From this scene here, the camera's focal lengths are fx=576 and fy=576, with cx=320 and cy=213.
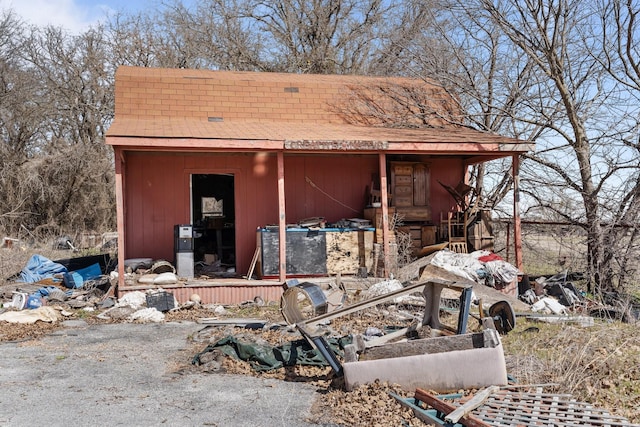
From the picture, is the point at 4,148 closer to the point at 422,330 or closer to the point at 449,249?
the point at 449,249

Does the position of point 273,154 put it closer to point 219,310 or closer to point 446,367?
point 219,310

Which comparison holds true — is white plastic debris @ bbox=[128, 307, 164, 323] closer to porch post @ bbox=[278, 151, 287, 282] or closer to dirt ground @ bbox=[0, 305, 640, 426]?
dirt ground @ bbox=[0, 305, 640, 426]

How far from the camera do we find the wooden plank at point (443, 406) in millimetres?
4363

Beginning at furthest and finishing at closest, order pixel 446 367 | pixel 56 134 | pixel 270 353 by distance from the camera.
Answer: pixel 56 134, pixel 270 353, pixel 446 367

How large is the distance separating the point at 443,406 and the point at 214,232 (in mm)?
11103

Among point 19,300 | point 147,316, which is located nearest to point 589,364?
point 147,316

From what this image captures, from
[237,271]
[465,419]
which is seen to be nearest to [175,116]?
[237,271]

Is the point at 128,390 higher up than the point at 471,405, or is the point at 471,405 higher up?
the point at 471,405

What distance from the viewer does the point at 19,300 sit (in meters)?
10.1

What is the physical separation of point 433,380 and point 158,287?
6633mm

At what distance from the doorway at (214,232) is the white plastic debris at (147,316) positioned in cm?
A: 271

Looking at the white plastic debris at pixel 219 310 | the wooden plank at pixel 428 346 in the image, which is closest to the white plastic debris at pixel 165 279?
the white plastic debris at pixel 219 310

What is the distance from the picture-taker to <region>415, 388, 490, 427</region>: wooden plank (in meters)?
4.36

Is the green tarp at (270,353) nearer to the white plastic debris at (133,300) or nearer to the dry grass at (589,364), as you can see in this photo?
the dry grass at (589,364)
